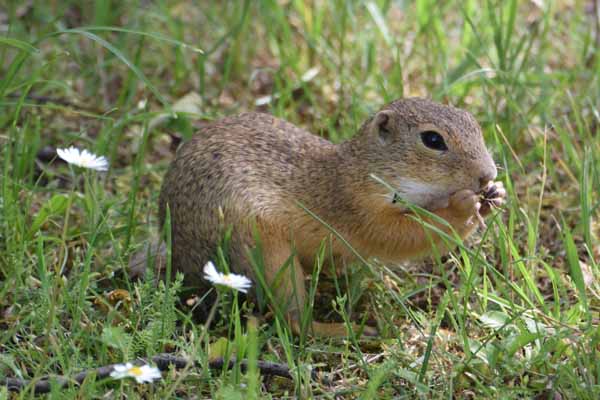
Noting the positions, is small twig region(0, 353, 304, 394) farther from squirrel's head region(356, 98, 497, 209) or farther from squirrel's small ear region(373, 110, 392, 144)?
squirrel's small ear region(373, 110, 392, 144)

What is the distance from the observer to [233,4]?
21.4ft

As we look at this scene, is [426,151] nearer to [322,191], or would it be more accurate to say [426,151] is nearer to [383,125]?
[383,125]

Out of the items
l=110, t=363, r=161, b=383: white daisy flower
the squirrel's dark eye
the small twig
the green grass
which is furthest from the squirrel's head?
l=110, t=363, r=161, b=383: white daisy flower

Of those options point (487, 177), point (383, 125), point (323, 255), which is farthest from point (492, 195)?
point (323, 255)

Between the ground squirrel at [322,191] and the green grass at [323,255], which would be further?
the ground squirrel at [322,191]

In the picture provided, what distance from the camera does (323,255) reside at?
12.8 ft

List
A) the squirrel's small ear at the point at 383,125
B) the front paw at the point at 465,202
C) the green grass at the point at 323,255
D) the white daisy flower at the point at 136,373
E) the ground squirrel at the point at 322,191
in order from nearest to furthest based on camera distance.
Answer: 1. the white daisy flower at the point at 136,373
2. the green grass at the point at 323,255
3. the front paw at the point at 465,202
4. the ground squirrel at the point at 322,191
5. the squirrel's small ear at the point at 383,125

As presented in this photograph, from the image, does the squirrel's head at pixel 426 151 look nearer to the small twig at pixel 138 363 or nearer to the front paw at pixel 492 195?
the front paw at pixel 492 195

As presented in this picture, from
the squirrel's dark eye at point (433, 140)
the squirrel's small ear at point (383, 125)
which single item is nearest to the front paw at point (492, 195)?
the squirrel's dark eye at point (433, 140)

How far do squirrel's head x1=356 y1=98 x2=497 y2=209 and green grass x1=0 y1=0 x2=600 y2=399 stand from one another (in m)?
0.21

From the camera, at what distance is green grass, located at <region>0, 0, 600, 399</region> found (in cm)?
338

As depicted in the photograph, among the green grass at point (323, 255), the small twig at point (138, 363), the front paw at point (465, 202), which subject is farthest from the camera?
the front paw at point (465, 202)

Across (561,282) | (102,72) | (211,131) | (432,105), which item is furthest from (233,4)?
(561,282)

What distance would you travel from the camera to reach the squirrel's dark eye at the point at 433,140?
12.8 ft
